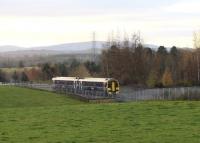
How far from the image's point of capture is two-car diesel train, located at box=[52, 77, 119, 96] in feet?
238

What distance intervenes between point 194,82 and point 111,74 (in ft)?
54.7

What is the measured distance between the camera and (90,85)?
78.6m

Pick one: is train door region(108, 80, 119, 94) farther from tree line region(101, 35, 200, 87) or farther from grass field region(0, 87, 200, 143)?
grass field region(0, 87, 200, 143)

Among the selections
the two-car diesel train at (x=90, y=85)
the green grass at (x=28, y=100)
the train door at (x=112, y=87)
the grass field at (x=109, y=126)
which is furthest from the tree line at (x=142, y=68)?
the grass field at (x=109, y=126)

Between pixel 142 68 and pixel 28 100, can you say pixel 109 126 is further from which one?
pixel 142 68

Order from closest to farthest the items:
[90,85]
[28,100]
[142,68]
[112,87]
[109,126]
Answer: [109,126] < [28,100] < [112,87] < [90,85] < [142,68]

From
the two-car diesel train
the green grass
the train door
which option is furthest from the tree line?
the green grass

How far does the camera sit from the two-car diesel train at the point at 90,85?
72625 mm

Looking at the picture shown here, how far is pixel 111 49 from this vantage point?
4326 inches

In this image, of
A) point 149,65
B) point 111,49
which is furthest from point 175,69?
point 111,49

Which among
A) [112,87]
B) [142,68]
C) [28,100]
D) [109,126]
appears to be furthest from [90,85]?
[109,126]

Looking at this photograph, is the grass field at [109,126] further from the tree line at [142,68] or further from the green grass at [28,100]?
the tree line at [142,68]

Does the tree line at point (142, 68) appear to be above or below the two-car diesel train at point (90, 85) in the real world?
above

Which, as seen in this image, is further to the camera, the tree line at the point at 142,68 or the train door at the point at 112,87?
the tree line at the point at 142,68
